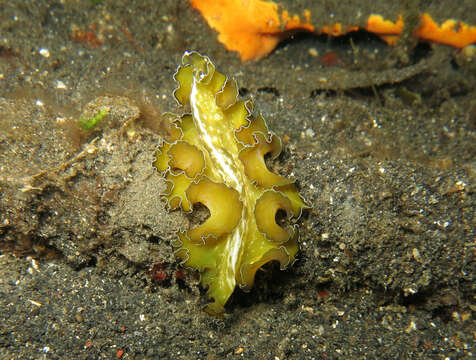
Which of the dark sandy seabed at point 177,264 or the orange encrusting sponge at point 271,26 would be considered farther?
the orange encrusting sponge at point 271,26

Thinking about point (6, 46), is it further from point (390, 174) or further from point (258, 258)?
point (390, 174)

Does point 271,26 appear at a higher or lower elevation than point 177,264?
higher

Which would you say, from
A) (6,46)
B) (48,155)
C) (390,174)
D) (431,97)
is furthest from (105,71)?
(431,97)

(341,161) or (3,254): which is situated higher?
(341,161)

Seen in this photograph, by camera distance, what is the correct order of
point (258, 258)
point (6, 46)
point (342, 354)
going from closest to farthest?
point (258, 258) → point (342, 354) → point (6, 46)

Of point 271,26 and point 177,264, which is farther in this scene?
point 271,26

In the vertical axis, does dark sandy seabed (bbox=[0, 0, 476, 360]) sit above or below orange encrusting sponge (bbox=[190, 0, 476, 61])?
below

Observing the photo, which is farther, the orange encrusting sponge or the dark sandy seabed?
the orange encrusting sponge

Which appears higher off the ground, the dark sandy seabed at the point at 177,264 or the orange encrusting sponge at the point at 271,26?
the orange encrusting sponge at the point at 271,26
